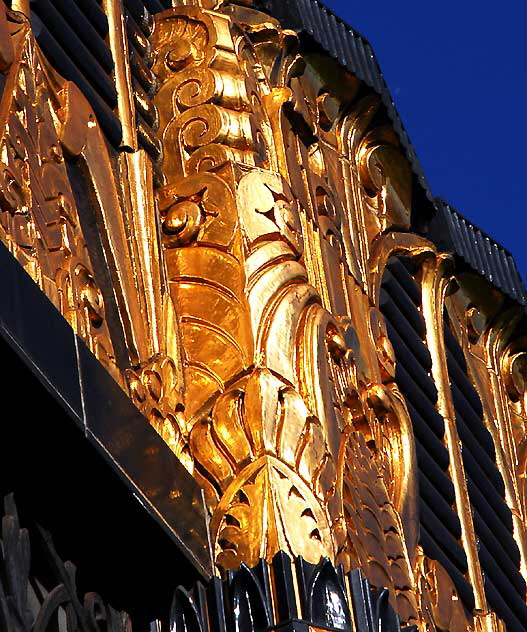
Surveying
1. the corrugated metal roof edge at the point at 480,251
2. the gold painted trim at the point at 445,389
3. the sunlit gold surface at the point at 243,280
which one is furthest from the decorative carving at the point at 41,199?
the corrugated metal roof edge at the point at 480,251

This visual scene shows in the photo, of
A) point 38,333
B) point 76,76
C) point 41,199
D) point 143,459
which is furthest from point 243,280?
point 38,333

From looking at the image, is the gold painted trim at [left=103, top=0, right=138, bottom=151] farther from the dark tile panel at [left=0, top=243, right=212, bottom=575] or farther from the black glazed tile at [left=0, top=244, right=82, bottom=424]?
the black glazed tile at [left=0, top=244, right=82, bottom=424]

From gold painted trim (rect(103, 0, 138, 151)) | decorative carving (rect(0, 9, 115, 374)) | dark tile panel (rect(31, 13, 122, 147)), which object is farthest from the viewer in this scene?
gold painted trim (rect(103, 0, 138, 151))

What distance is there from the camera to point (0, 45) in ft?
17.4

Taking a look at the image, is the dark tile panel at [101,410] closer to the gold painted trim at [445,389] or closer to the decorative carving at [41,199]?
the decorative carving at [41,199]

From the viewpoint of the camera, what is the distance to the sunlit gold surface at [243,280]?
543 centimetres

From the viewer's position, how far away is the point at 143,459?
492 centimetres

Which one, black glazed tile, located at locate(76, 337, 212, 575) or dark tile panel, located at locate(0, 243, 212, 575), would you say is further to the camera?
black glazed tile, located at locate(76, 337, 212, 575)

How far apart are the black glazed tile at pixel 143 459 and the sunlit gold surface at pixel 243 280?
1.04ft

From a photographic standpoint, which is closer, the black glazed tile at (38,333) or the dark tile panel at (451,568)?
the black glazed tile at (38,333)

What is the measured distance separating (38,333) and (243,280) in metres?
1.35

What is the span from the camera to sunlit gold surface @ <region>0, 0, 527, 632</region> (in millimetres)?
5426

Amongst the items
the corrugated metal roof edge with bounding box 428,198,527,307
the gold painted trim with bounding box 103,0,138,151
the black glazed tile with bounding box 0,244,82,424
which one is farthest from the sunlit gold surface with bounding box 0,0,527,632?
the corrugated metal roof edge with bounding box 428,198,527,307

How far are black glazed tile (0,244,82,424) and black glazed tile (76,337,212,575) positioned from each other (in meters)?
0.06
